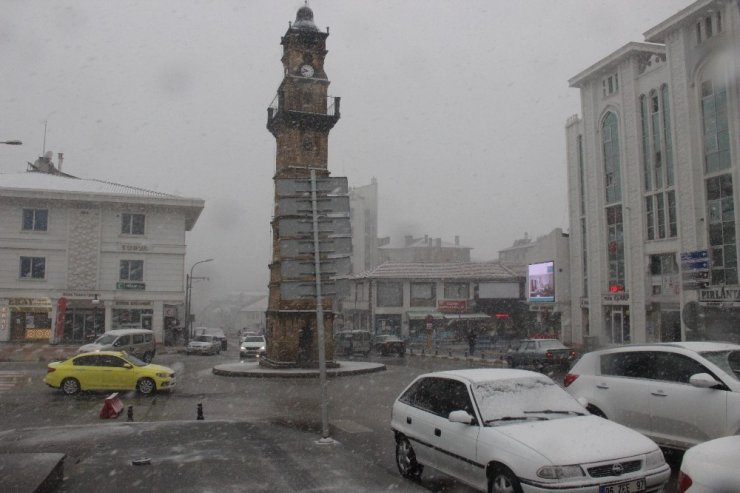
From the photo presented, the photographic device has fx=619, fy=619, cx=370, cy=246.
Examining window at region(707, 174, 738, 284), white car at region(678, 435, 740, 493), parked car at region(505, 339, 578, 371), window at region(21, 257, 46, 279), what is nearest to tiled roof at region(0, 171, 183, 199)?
window at region(21, 257, 46, 279)

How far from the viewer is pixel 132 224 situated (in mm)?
42281

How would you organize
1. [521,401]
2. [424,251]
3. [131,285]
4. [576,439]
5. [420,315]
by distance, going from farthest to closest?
[424,251]
[420,315]
[131,285]
[521,401]
[576,439]

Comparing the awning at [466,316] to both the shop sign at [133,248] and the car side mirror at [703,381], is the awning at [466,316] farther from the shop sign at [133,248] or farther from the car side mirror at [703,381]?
the car side mirror at [703,381]

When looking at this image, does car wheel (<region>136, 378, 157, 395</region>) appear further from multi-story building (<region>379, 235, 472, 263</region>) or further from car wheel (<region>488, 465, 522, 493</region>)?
multi-story building (<region>379, 235, 472, 263</region>)

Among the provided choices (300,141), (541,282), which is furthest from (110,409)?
(541,282)

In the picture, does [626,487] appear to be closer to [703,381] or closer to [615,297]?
[703,381]

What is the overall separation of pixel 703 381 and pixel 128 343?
25.1 meters

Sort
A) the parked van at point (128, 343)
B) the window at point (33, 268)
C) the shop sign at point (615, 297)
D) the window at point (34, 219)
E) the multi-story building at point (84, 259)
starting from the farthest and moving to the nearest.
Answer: the window at point (34, 219) < the window at point (33, 268) < the multi-story building at point (84, 259) < the shop sign at point (615, 297) < the parked van at point (128, 343)

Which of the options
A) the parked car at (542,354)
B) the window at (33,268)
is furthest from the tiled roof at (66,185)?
the parked car at (542,354)

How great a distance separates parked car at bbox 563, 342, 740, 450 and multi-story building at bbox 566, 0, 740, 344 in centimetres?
1950

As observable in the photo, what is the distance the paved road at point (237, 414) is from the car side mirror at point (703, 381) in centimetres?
306

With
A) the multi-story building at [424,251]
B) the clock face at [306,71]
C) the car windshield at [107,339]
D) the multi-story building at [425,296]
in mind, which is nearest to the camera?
the car windshield at [107,339]

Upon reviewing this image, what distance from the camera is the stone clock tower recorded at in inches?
1069

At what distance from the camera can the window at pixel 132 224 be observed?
42094 mm
